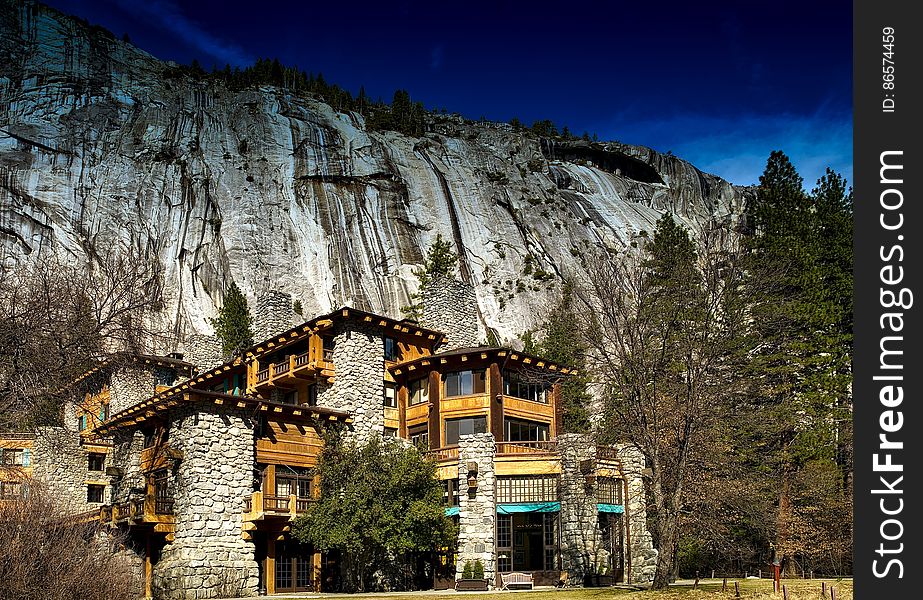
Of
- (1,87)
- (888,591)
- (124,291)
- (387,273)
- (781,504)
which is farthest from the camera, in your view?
(1,87)

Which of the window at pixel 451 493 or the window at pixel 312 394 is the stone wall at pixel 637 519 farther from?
the window at pixel 312 394

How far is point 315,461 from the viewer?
39875mm

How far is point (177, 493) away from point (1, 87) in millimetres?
85829

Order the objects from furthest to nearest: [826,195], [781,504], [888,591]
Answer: [826,195], [781,504], [888,591]

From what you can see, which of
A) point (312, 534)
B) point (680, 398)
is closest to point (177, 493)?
point (312, 534)

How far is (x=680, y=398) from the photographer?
28.3 m

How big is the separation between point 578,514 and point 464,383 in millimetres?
9660

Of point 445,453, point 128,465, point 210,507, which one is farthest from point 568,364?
point 128,465

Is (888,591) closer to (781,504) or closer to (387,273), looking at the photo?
(781,504)

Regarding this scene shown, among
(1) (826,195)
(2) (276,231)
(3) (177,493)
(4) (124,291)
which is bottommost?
(3) (177,493)

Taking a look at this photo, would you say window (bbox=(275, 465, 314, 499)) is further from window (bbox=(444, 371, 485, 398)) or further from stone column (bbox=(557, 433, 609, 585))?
stone column (bbox=(557, 433, 609, 585))

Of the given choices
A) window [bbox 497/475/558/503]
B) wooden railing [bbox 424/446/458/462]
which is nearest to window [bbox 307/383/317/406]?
wooden railing [bbox 424/446/458/462]

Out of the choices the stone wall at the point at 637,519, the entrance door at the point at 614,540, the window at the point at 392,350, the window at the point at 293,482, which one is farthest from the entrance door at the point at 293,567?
the stone wall at the point at 637,519

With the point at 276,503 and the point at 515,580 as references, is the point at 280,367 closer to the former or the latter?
the point at 276,503
